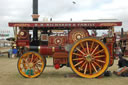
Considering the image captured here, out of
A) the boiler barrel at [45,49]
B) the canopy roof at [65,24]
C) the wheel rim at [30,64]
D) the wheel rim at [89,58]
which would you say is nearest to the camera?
the wheel rim at [89,58]

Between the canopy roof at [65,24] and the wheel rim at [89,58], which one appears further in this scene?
the canopy roof at [65,24]

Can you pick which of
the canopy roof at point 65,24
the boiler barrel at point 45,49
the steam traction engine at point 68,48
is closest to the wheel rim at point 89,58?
A: the steam traction engine at point 68,48

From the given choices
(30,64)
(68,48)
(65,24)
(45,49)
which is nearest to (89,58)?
(68,48)

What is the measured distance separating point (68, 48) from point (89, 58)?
2.87 feet

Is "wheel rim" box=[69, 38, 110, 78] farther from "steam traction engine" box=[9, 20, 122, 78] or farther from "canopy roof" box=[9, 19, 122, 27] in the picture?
"canopy roof" box=[9, 19, 122, 27]

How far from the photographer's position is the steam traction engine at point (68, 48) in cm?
593

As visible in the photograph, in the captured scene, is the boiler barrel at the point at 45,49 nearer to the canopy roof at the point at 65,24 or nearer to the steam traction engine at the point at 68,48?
the steam traction engine at the point at 68,48

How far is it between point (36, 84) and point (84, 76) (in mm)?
1776

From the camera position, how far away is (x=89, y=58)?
19.4ft

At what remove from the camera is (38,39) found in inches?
283

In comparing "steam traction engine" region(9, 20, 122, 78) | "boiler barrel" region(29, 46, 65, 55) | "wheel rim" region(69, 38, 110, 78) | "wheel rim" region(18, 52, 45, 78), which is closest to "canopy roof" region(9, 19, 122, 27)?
"steam traction engine" region(9, 20, 122, 78)

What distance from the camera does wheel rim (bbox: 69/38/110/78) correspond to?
5.88m

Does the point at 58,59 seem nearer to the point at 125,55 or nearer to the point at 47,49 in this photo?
the point at 47,49

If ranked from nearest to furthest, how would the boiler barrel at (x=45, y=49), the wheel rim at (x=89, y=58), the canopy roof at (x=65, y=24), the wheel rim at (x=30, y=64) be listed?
the wheel rim at (x=89, y=58) → the wheel rim at (x=30, y=64) → the canopy roof at (x=65, y=24) → the boiler barrel at (x=45, y=49)
